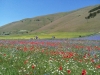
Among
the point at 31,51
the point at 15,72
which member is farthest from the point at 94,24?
the point at 15,72

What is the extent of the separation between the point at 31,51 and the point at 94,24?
9086cm

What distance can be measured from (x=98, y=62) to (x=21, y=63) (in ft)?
11.5

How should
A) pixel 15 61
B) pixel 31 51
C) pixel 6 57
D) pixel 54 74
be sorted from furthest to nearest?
1. pixel 31 51
2. pixel 6 57
3. pixel 15 61
4. pixel 54 74

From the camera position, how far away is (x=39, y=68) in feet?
29.2

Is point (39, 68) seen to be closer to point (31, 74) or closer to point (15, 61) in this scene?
point (31, 74)

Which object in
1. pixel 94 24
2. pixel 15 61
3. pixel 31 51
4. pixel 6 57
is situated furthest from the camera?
pixel 94 24

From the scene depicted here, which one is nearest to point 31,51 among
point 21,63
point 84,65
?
point 21,63

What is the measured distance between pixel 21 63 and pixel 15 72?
2314 mm

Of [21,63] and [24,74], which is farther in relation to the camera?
[21,63]

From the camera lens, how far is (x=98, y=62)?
11.0 meters

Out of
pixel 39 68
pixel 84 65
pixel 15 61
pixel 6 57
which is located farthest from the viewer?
pixel 6 57

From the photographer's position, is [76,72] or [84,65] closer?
[76,72]

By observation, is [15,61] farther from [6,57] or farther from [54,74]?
[54,74]

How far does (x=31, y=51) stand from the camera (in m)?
15.0
